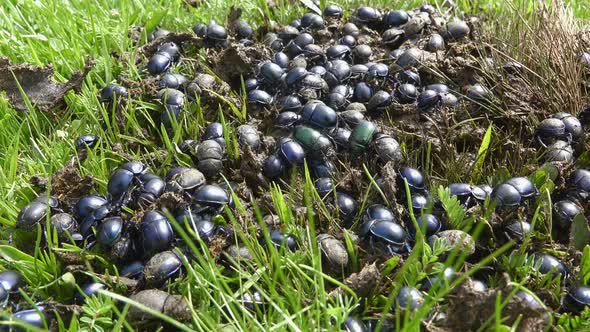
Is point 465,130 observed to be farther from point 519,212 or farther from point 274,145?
point 274,145

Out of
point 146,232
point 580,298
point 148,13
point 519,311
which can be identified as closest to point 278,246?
point 146,232

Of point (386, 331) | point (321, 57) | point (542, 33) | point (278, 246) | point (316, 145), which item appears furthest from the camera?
point (321, 57)

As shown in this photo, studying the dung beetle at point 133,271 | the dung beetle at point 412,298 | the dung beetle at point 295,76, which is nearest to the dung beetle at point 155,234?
the dung beetle at point 133,271

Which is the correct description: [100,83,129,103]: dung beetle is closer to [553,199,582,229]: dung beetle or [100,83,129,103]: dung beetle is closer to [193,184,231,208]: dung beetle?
[193,184,231,208]: dung beetle

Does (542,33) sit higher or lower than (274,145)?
higher

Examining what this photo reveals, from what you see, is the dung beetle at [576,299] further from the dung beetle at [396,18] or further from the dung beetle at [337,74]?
the dung beetle at [396,18]

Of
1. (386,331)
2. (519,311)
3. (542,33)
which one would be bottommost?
(386,331)

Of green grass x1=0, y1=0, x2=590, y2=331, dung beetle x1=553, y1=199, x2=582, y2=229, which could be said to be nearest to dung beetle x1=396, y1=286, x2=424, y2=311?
green grass x1=0, y1=0, x2=590, y2=331
